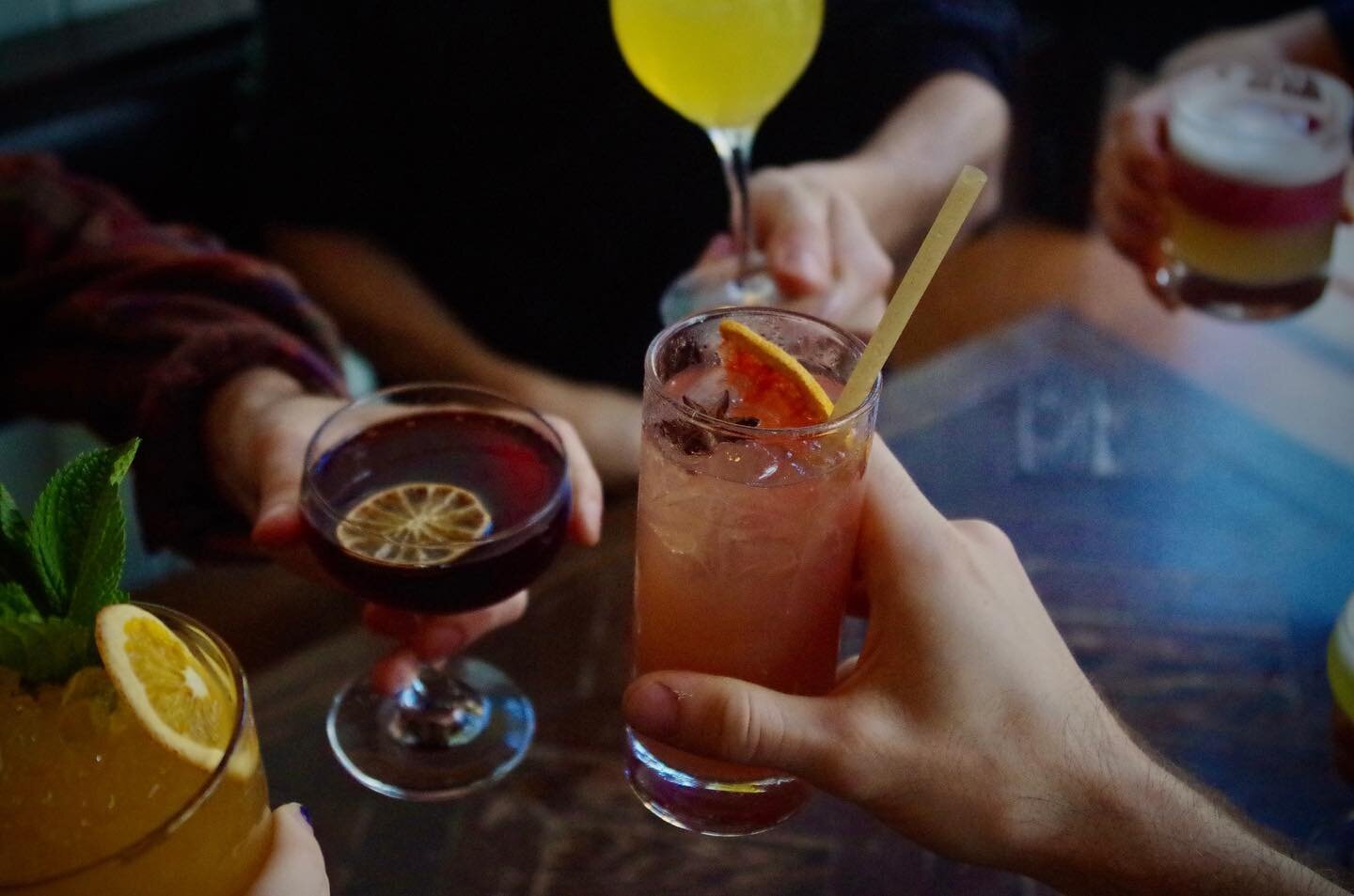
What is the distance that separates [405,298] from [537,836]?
1.25 metres

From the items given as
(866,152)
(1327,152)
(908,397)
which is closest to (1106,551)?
(908,397)

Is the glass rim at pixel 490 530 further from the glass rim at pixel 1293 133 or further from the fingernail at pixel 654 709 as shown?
the glass rim at pixel 1293 133

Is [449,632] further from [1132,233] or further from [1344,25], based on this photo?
[1344,25]

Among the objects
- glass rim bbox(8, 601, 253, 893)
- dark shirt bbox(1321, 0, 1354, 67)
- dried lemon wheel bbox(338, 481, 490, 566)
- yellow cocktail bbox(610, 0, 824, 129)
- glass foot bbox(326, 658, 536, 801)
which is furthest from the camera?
dark shirt bbox(1321, 0, 1354, 67)

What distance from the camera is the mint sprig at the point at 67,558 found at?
0.78m

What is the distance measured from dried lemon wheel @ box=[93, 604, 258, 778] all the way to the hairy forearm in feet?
2.00

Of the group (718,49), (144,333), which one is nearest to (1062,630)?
(718,49)

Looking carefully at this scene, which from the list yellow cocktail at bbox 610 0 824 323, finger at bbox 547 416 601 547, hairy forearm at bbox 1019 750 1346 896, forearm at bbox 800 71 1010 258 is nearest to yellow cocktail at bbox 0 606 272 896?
finger at bbox 547 416 601 547

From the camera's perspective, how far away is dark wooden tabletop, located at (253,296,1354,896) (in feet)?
3.65

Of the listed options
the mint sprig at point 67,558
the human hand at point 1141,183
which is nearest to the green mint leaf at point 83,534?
the mint sprig at point 67,558

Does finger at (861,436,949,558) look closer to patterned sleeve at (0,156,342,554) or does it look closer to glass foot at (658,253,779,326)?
glass foot at (658,253,779,326)

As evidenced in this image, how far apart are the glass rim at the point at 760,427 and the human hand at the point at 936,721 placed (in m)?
0.13

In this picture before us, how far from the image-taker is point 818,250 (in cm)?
154

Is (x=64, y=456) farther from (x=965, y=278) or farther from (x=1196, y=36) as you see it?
(x=1196, y=36)
